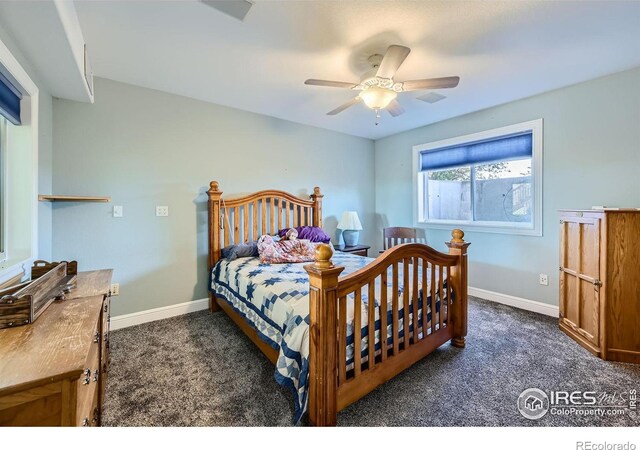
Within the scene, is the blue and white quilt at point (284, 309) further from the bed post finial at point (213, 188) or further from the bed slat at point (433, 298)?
the bed post finial at point (213, 188)

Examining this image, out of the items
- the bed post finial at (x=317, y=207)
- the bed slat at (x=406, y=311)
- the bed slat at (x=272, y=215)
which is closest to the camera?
the bed slat at (x=406, y=311)

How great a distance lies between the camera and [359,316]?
4.88 feet

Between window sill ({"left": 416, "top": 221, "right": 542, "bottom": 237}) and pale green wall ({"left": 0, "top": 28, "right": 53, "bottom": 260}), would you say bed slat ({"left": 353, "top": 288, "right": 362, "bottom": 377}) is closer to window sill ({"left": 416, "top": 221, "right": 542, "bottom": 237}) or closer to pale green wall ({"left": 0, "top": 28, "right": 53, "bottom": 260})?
pale green wall ({"left": 0, "top": 28, "right": 53, "bottom": 260})

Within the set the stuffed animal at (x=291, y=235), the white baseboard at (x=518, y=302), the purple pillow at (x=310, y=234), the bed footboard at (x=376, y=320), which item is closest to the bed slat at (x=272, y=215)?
the purple pillow at (x=310, y=234)

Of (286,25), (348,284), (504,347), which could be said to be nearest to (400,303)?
(348,284)

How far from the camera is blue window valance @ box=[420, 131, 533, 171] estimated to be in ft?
10.2

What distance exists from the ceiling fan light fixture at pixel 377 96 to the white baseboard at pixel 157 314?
2.70m

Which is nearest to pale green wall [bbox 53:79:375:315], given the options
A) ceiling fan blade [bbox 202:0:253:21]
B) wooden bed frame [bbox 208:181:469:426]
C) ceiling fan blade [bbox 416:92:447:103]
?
wooden bed frame [bbox 208:181:469:426]

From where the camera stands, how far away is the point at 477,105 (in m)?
3.22

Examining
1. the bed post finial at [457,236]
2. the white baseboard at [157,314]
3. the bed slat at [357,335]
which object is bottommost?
the white baseboard at [157,314]

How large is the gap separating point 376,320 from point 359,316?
0.24 meters

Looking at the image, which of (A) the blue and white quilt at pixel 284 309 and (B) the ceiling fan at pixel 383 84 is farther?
(B) the ceiling fan at pixel 383 84

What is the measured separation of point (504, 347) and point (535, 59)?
241 cm

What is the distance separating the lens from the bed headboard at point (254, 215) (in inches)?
119
